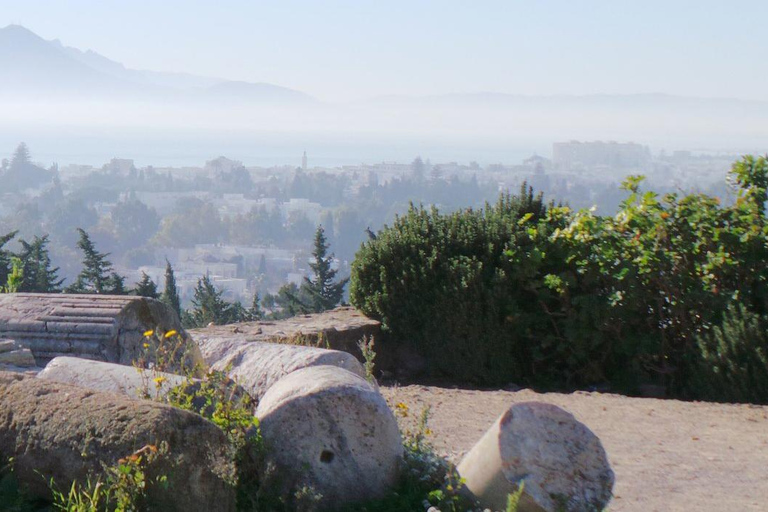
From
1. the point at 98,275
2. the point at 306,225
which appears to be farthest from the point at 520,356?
the point at 306,225

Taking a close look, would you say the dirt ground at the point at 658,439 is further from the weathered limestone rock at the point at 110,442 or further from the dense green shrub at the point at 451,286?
the weathered limestone rock at the point at 110,442

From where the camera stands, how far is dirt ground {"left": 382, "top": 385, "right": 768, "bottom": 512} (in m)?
4.86

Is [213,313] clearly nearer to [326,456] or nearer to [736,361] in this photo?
[736,361]

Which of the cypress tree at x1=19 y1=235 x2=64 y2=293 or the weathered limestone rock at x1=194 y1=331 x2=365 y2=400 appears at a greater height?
the weathered limestone rock at x1=194 y1=331 x2=365 y2=400

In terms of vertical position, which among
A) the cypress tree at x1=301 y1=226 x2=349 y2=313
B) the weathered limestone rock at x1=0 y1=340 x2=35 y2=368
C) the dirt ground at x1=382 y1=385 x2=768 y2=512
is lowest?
the cypress tree at x1=301 y1=226 x2=349 y2=313

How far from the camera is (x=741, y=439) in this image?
6.20 meters

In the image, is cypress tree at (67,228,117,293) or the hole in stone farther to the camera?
cypress tree at (67,228,117,293)

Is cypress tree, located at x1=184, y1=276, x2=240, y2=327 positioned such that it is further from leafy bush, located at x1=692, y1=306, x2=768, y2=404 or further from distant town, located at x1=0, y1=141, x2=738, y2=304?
distant town, located at x1=0, y1=141, x2=738, y2=304

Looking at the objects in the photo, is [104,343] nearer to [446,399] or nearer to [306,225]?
[446,399]

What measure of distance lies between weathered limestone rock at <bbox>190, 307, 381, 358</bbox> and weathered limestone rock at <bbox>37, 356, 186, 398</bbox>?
128 inches

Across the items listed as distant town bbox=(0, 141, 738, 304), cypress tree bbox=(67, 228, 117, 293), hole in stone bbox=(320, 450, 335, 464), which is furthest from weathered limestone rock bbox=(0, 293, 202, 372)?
distant town bbox=(0, 141, 738, 304)

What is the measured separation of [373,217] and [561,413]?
46.8 meters

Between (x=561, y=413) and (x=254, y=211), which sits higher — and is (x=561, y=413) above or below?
above

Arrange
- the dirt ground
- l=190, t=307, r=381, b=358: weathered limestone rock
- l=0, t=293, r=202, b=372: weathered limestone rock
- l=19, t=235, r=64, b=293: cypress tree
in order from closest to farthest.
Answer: the dirt ground < l=0, t=293, r=202, b=372: weathered limestone rock < l=190, t=307, r=381, b=358: weathered limestone rock < l=19, t=235, r=64, b=293: cypress tree
